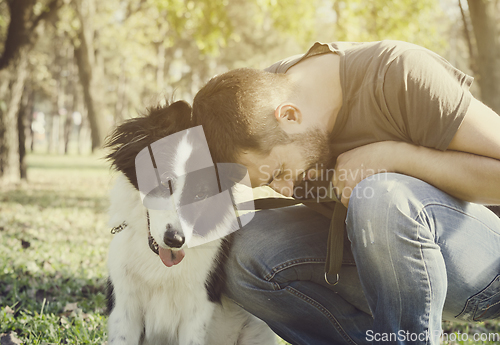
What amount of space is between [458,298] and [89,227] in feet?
13.9

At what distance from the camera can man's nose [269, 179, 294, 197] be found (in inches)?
82.5

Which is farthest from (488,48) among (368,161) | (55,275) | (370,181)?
(55,275)

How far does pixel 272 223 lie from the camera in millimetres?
2270

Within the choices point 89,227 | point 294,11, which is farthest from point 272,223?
point 294,11

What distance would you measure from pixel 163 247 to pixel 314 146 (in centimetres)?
87

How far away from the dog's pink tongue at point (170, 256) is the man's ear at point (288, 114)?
85cm

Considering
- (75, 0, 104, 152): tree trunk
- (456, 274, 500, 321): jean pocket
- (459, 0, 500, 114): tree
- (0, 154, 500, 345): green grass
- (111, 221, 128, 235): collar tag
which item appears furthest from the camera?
(75, 0, 104, 152): tree trunk

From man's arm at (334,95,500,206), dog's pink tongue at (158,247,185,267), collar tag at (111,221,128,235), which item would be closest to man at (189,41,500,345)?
man's arm at (334,95,500,206)

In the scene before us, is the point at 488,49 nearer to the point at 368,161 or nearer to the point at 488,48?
the point at 488,48

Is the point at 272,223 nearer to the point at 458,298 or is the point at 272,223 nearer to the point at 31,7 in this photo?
the point at 458,298

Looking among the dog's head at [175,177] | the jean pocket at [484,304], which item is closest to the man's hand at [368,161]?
the dog's head at [175,177]

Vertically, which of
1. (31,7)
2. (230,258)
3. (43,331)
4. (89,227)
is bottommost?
(89,227)

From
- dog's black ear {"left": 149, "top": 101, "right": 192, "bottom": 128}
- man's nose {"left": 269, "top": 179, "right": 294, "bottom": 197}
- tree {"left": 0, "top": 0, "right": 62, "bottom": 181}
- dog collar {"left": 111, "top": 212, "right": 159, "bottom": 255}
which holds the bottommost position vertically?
dog collar {"left": 111, "top": 212, "right": 159, "bottom": 255}

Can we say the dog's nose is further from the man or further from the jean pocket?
the jean pocket
